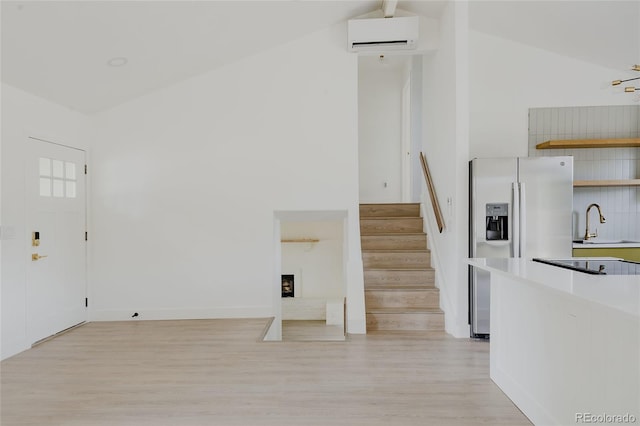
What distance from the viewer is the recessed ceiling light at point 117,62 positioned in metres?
3.41

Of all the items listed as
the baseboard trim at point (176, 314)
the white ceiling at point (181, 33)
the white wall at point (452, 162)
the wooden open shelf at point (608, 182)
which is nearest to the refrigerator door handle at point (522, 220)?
the white wall at point (452, 162)

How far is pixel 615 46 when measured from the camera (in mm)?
3965

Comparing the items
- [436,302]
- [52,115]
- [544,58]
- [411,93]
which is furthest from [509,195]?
[52,115]

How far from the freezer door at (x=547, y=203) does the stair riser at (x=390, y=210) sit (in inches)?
68.6

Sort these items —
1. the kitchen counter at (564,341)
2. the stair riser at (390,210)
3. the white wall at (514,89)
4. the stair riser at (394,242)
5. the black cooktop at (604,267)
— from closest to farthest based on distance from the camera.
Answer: the kitchen counter at (564,341)
the black cooktop at (604,267)
the white wall at (514,89)
the stair riser at (394,242)
the stair riser at (390,210)

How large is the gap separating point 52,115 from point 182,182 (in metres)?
1.44

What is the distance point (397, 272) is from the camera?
4152 millimetres

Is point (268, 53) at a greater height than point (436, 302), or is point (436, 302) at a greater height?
point (268, 53)

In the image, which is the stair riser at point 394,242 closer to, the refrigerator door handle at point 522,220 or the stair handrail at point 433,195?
the stair handrail at point 433,195

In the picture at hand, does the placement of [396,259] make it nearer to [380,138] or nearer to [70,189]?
[380,138]

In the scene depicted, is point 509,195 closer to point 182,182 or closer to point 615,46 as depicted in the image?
point 615,46

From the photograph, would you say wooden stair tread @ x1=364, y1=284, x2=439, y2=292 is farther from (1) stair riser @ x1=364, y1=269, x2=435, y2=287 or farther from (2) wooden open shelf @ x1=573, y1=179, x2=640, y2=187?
(2) wooden open shelf @ x1=573, y1=179, x2=640, y2=187

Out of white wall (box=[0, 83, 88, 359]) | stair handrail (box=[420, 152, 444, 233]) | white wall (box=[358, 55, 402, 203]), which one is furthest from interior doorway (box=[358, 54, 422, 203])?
white wall (box=[0, 83, 88, 359])

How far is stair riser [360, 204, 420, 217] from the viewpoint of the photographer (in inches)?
198
